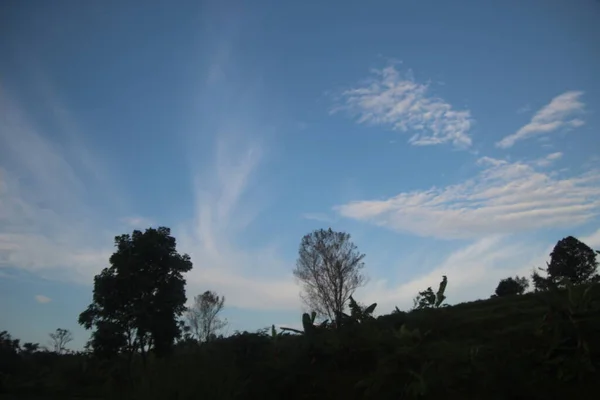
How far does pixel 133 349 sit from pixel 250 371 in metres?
12.9

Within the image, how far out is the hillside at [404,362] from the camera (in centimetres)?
802

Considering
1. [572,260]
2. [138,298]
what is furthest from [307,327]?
[572,260]

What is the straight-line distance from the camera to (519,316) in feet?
42.7

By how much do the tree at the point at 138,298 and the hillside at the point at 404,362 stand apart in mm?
9365

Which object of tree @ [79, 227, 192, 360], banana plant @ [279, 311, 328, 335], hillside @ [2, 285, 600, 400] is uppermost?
tree @ [79, 227, 192, 360]

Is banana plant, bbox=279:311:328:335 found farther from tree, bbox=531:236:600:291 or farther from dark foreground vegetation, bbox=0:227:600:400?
tree, bbox=531:236:600:291

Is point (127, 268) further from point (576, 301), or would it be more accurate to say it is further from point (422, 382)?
point (576, 301)

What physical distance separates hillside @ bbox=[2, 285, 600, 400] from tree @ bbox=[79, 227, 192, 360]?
9365 mm

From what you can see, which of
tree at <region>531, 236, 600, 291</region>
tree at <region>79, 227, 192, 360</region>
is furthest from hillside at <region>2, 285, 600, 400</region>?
tree at <region>531, 236, 600, 291</region>

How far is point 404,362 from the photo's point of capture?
29.8ft

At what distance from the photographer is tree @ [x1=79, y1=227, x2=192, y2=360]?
19719 millimetres

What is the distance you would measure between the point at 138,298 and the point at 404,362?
583 inches

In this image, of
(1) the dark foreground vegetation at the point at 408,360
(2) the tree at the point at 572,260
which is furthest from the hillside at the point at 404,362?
(2) the tree at the point at 572,260

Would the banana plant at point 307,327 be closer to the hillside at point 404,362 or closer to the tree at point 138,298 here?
the hillside at point 404,362
